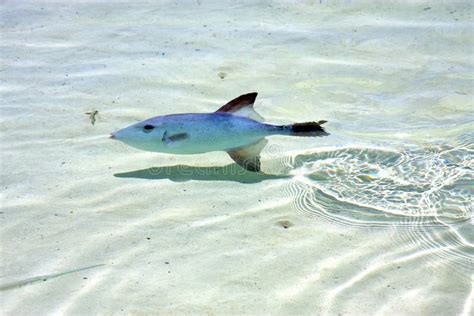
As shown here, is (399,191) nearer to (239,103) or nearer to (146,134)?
(239,103)

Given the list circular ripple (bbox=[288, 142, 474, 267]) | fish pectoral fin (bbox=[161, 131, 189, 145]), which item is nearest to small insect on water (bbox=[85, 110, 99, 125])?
fish pectoral fin (bbox=[161, 131, 189, 145])

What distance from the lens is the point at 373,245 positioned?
2.91 metres

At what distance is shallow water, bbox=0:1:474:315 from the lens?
2.64m

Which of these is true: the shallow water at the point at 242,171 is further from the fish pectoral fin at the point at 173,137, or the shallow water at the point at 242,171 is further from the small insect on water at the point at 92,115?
the fish pectoral fin at the point at 173,137

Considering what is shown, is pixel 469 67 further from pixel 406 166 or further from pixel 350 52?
pixel 406 166

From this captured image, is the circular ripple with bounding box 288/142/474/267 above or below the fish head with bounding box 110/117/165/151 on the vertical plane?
below

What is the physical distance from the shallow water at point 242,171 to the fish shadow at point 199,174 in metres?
0.01

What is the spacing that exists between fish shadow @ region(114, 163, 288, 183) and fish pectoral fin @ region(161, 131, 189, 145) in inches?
11.2

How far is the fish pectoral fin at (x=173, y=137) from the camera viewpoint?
10.9ft

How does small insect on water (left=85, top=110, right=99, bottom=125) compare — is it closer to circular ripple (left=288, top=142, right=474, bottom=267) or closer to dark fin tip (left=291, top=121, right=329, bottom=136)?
circular ripple (left=288, top=142, right=474, bottom=267)

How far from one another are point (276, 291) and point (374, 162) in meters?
1.37

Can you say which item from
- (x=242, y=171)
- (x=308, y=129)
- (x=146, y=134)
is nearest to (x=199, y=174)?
(x=242, y=171)

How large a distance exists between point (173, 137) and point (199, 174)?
36cm

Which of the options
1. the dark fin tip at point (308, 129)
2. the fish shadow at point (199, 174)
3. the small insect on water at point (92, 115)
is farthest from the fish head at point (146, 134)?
the small insect on water at point (92, 115)
